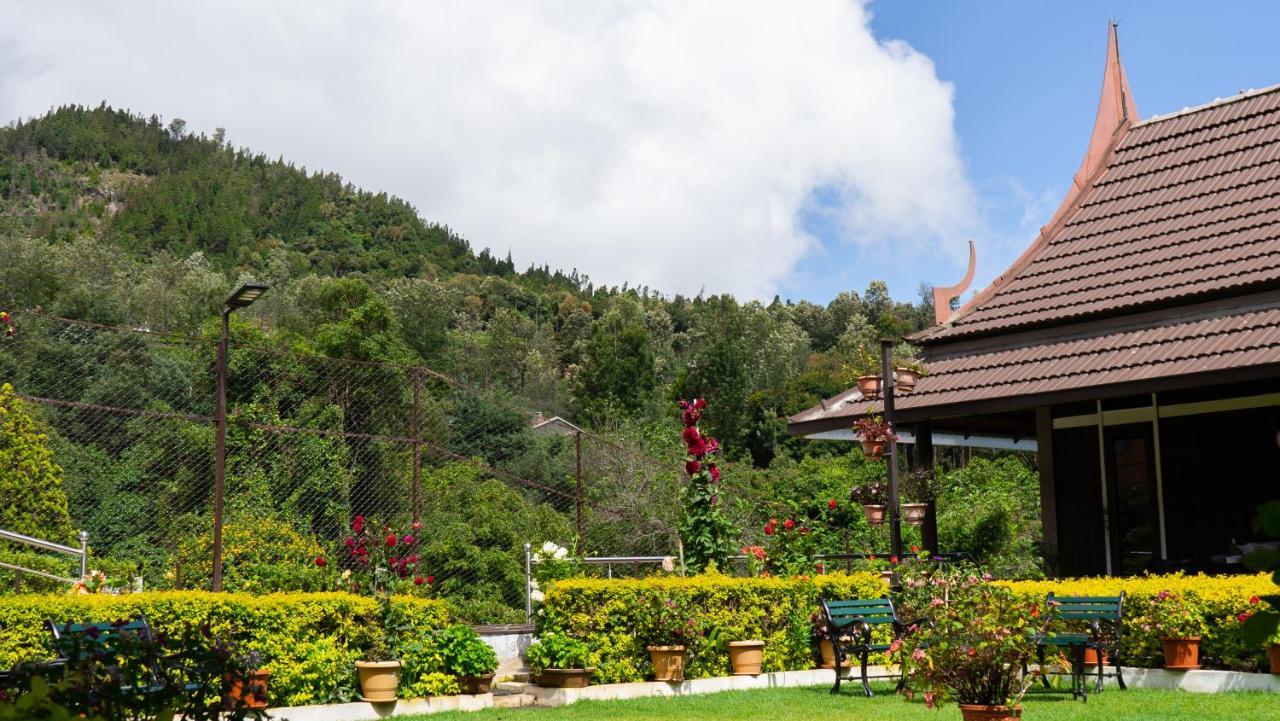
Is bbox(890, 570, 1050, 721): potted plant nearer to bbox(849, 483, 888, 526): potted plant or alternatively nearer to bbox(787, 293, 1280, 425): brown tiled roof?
bbox(787, 293, 1280, 425): brown tiled roof

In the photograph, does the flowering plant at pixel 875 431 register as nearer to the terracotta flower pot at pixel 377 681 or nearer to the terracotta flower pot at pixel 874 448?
the terracotta flower pot at pixel 874 448

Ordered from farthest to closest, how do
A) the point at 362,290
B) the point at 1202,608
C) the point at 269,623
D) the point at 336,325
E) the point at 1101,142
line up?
the point at 362,290 → the point at 336,325 → the point at 1101,142 → the point at 1202,608 → the point at 269,623

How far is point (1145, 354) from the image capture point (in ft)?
39.3

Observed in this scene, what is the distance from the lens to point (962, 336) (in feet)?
46.9

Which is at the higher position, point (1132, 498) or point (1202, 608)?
point (1132, 498)

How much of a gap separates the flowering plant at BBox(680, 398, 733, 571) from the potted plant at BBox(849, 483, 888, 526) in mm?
1653

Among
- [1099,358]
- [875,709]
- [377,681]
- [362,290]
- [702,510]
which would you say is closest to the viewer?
[875,709]

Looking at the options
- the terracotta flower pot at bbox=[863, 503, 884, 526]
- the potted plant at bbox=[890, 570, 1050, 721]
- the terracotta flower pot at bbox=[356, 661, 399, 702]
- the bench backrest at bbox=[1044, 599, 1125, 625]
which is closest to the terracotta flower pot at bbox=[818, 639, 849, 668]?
the terracotta flower pot at bbox=[863, 503, 884, 526]

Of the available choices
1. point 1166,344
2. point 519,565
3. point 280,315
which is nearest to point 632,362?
point 280,315

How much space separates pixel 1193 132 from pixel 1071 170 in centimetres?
155

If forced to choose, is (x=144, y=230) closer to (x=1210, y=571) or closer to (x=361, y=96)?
(x=361, y=96)

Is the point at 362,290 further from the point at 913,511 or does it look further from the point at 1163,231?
the point at 1163,231

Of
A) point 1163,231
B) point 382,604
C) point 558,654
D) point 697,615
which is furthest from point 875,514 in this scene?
point 382,604

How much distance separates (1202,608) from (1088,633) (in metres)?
0.97
